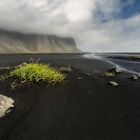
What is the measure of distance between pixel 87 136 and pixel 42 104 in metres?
4.96

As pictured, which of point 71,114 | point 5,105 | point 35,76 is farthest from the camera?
point 35,76

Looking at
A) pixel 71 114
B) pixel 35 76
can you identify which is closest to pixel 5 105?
pixel 71 114

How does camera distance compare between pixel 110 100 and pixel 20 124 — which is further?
pixel 110 100

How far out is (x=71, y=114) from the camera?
1260 cm

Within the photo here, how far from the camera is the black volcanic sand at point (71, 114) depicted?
10.1 m

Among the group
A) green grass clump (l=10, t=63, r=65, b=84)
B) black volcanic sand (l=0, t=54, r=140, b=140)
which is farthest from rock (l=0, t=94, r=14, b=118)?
green grass clump (l=10, t=63, r=65, b=84)

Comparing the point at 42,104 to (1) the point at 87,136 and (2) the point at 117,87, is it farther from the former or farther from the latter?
(2) the point at 117,87

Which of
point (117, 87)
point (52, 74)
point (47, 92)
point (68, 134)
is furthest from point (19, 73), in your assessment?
point (68, 134)

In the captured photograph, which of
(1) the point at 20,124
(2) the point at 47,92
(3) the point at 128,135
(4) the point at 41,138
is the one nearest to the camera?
(4) the point at 41,138

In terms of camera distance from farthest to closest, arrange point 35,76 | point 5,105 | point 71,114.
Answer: point 35,76
point 5,105
point 71,114

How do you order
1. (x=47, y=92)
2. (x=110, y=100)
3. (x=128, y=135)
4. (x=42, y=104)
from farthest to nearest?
1. (x=47, y=92)
2. (x=110, y=100)
3. (x=42, y=104)
4. (x=128, y=135)

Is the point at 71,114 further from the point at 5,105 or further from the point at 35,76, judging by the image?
the point at 35,76

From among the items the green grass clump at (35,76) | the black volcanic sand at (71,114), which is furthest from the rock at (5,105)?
the green grass clump at (35,76)

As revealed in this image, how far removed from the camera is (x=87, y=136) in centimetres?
998
